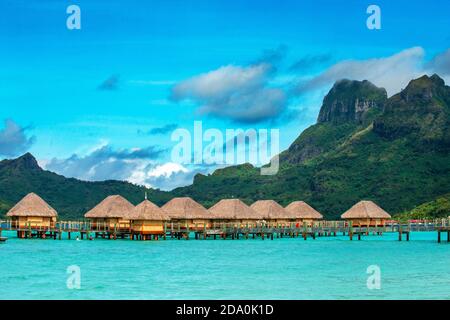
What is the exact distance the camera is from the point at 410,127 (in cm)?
Answer: 16212

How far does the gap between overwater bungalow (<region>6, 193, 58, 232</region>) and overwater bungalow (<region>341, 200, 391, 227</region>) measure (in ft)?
110

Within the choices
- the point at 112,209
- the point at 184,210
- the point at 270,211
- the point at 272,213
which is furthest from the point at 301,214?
the point at 112,209

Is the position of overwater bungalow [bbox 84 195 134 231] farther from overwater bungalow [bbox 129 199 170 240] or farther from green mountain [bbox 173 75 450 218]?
green mountain [bbox 173 75 450 218]

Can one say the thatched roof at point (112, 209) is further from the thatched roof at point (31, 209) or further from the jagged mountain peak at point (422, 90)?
the jagged mountain peak at point (422, 90)

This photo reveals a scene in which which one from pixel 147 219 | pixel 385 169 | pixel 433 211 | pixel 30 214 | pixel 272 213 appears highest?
pixel 385 169

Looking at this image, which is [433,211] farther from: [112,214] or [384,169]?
[112,214]

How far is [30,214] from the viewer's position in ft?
216

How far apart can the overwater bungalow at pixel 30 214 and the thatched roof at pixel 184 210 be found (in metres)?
11.4

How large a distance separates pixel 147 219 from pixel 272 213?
22.8m

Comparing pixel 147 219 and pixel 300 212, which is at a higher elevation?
pixel 147 219

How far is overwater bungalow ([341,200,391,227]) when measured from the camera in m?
78.3

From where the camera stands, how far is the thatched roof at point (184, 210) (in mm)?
69250

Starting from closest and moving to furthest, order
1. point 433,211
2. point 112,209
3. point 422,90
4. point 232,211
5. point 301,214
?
1. point 112,209
2. point 232,211
3. point 301,214
4. point 433,211
5. point 422,90
